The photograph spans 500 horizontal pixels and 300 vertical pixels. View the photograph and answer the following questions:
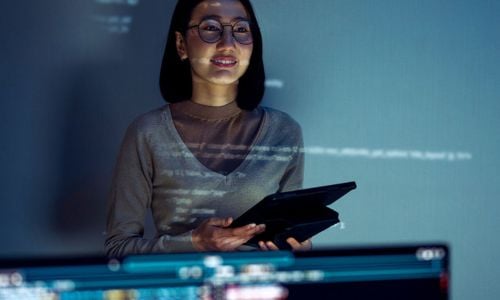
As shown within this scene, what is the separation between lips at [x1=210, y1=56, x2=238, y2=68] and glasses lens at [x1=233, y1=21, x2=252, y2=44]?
0.06 meters

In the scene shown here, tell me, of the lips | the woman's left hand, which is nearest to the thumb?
the woman's left hand

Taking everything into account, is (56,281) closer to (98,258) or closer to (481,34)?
(98,258)

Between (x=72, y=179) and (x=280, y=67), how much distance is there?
0.71m

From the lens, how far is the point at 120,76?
76.0 inches

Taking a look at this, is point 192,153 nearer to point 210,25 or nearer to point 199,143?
point 199,143

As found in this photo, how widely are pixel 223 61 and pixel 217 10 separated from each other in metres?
0.15

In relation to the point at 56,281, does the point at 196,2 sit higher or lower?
higher

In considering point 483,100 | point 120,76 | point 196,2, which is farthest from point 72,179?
point 483,100

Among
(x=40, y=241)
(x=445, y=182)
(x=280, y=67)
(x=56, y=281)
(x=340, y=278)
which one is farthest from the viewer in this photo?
(x=445, y=182)

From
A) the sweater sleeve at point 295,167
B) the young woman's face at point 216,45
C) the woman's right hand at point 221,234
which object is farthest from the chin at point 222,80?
the woman's right hand at point 221,234

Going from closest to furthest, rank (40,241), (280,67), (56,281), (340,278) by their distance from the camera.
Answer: (56,281)
(340,278)
(40,241)
(280,67)

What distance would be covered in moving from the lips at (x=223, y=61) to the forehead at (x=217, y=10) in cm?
11

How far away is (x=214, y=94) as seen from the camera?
1989 mm

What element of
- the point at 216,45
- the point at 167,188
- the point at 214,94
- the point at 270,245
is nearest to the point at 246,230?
the point at 270,245
